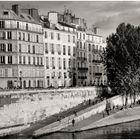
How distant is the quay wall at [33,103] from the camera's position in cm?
6100

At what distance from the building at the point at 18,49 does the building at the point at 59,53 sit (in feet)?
14.0

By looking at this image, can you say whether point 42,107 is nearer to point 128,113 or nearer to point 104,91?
point 128,113

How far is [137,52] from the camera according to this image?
259 ft

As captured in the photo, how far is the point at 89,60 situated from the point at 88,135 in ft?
155

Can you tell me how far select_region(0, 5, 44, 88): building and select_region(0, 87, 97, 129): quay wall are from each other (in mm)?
9445

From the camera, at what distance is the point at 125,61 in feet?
261

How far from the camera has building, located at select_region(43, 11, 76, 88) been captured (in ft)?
290

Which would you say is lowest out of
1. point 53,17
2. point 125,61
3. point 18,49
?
point 125,61

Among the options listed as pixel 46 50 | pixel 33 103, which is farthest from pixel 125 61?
pixel 33 103

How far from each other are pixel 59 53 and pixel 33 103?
26186 millimetres

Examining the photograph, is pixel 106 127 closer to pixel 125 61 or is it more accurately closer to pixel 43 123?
pixel 43 123

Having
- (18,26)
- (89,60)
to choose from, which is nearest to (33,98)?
(18,26)

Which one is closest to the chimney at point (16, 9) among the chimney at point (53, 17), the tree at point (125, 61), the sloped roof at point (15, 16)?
the sloped roof at point (15, 16)

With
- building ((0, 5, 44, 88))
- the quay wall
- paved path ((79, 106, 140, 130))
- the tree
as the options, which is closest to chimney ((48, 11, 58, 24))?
Result: building ((0, 5, 44, 88))
